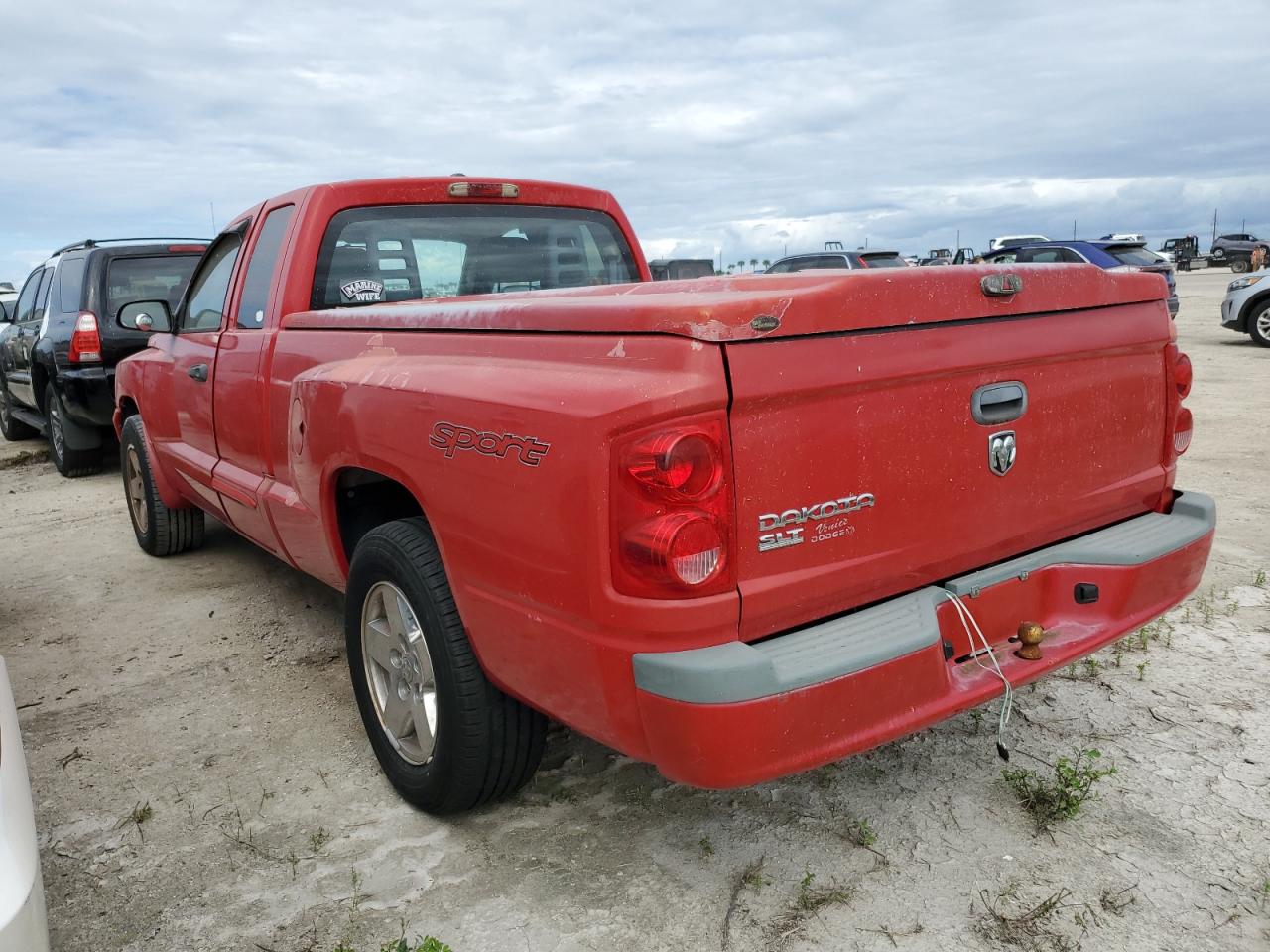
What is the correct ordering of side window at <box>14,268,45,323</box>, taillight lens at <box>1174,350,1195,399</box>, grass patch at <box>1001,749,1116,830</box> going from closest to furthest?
1. grass patch at <box>1001,749,1116,830</box>
2. taillight lens at <box>1174,350,1195,399</box>
3. side window at <box>14,268,45,323</box>

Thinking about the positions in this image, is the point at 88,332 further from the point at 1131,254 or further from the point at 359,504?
A: the point at 1131,254

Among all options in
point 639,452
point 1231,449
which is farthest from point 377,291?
point 1231,449

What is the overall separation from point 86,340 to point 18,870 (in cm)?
731

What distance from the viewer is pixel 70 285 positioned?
8.35 meters

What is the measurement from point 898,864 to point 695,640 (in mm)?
1004

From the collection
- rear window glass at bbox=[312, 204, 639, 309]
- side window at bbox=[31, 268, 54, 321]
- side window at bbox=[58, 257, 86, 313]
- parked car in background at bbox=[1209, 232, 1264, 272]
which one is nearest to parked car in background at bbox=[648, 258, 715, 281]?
rear window glass at bbox=[312, 204, 639, 309]

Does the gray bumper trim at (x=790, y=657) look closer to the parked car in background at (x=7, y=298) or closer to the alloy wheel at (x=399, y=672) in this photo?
the alloy wheel at (x=399, y=672)

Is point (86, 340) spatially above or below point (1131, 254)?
below

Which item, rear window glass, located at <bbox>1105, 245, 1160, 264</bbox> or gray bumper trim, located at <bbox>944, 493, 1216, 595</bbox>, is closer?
gray bumper trim, located at <bbox>944, 493, 1216, 595</bbox>

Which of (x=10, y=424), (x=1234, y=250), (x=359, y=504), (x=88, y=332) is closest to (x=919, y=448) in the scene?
(x=359, y=504)

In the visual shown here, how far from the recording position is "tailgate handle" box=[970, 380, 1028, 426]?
92.2 inches

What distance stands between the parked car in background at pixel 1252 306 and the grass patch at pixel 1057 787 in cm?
1281

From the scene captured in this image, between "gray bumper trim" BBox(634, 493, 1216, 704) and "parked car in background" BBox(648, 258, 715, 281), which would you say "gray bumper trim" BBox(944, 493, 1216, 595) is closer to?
"gray bumper trim" BBox(634, 493, 1216, 704)

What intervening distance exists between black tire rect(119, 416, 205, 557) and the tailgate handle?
451 centimetres
